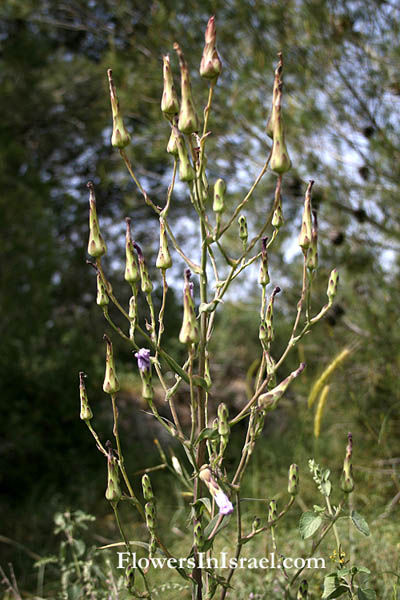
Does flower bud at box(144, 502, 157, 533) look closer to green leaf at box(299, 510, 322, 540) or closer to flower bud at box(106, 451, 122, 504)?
flower bud at box(106, 451, 122, 504)

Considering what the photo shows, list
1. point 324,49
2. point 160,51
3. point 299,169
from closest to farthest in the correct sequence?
point 324,49, point 299,169, point 160,51

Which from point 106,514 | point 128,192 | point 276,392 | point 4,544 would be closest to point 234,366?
point 128,192

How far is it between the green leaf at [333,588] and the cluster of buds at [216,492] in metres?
0.30

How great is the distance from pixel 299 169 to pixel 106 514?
196 centimetres

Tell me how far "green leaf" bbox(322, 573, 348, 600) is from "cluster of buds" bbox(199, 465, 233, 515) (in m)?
0.30

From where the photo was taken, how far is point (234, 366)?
4.96m

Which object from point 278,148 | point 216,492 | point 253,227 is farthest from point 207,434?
point 253,227

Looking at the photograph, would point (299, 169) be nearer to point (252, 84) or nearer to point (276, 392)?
point (252, 84)

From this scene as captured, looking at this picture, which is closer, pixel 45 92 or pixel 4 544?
pixel 4 544

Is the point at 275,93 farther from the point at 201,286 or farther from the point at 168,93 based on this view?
the point at 201,286

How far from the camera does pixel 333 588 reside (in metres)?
0.96

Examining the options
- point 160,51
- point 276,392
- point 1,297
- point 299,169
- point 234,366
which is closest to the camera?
point 276,392

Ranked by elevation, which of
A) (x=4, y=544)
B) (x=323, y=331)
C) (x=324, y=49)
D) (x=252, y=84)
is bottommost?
(x=4, y=544)

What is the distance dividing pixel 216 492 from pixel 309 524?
25cm
